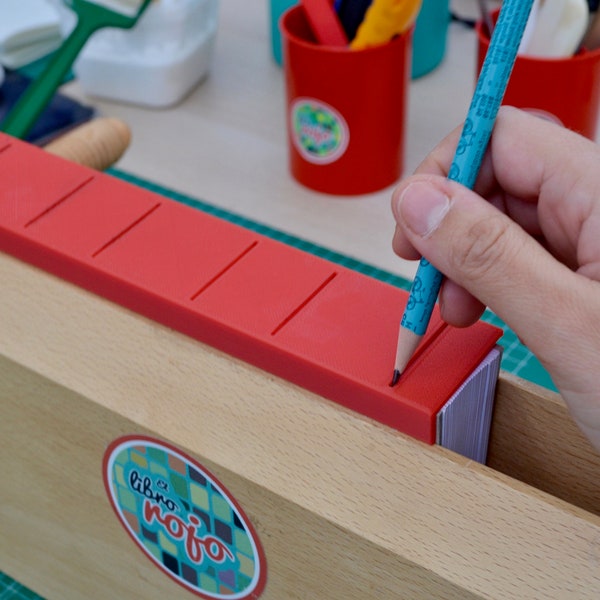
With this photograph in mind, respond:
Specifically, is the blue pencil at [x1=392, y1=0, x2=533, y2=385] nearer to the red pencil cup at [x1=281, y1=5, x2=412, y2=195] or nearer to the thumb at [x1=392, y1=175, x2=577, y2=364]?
the thumb at [x1=392, y1=175, x2=577, y2=364]

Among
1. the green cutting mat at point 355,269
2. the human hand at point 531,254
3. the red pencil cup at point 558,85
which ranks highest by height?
the human hand at point 531,254

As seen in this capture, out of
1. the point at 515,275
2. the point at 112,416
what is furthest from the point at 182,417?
the point at 515,275

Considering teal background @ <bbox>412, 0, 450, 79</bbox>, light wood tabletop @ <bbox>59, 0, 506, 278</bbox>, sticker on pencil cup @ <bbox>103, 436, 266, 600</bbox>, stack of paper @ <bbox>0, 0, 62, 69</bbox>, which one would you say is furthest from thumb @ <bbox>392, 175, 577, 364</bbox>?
stack of paper @ <bbox>0, 0, 62, 69</bbox>

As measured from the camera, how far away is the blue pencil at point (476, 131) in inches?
11.9

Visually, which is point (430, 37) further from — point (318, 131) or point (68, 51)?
point (68, 51)

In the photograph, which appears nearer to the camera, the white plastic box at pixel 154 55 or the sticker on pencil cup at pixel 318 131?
the sticker on pencil cup at pixel 318 131

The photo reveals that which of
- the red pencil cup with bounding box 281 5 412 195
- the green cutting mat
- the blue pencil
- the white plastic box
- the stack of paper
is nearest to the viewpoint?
the blue pencil

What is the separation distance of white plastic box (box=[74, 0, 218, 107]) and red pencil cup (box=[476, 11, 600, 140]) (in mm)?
281

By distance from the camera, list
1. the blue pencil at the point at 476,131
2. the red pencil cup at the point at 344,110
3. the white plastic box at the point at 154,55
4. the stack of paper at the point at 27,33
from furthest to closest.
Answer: the stack of paper at the point at 27,33
the white plastic box at the point at 154,55
the red pencil cup at the point at 344,110
the blue pencil at the point at 476,131

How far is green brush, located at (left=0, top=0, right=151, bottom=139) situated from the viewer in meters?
0.66

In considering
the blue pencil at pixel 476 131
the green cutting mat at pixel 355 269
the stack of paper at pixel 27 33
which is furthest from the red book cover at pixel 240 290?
the stack of paper at pixel 27 33

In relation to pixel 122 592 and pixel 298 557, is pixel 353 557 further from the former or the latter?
pixel 122 592

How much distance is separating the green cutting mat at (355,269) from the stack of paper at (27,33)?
0.22m

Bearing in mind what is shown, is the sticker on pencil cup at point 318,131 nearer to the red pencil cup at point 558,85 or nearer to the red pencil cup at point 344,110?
the red pencil cup at point 344,110
